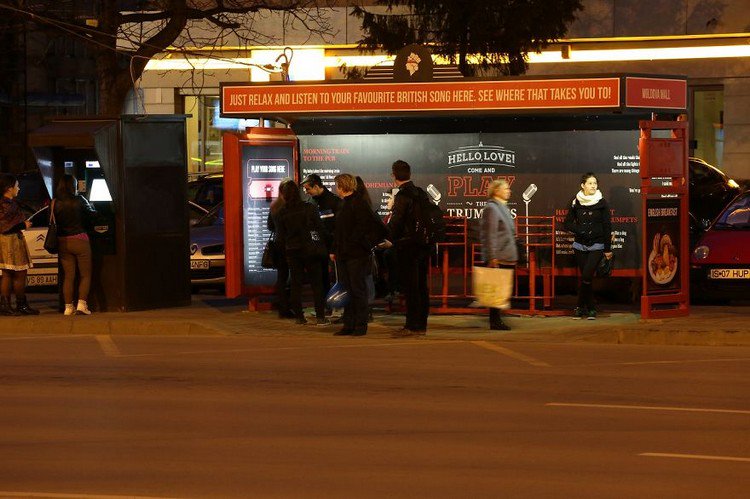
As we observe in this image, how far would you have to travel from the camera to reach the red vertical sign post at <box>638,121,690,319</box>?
615 inches

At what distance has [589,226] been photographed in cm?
1576

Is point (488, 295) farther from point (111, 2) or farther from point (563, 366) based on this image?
point (111, 2)

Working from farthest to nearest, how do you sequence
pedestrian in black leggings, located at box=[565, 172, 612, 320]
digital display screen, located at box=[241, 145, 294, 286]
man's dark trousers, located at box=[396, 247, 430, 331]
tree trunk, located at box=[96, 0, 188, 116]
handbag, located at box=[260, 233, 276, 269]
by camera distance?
tree trunk, located at box=[96, 0, 188, 116] → digital display screen, located at box=[241, 145, 294, 286] → handbag, located at box=[260, 233, 276, 269] → pedestrian in black leggings, located at box=[565, 172, 612, 320] → man's dark trousers, located at box=[396, 247, 430, 331]

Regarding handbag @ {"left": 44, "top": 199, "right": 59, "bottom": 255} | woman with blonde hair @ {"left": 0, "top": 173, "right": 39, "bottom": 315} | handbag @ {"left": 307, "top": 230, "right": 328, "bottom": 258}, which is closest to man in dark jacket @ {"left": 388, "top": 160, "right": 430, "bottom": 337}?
handbag @ {"left": 307, "top": 230, "right": 328, "bottom": 258}

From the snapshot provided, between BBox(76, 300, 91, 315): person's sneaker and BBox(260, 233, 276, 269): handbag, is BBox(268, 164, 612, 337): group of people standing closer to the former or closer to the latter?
A: BBox(260, 233, 276, 269): handbag

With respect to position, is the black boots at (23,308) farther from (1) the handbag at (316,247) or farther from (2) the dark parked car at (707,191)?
(2) the dark parked car at (707,191)

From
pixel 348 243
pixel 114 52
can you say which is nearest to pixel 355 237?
pixel 348 243

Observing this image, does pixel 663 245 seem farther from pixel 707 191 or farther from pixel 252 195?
pixel 707 191

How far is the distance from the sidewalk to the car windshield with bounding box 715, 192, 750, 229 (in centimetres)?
123

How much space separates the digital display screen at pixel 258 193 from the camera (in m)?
17.2

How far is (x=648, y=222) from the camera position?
51.7 ft

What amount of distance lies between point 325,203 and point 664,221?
3947mm

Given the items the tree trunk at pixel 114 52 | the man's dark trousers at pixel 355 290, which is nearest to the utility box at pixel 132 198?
the man's dark trousers at pixel 355 290

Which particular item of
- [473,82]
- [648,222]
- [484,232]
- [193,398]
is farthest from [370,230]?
[193,398]
